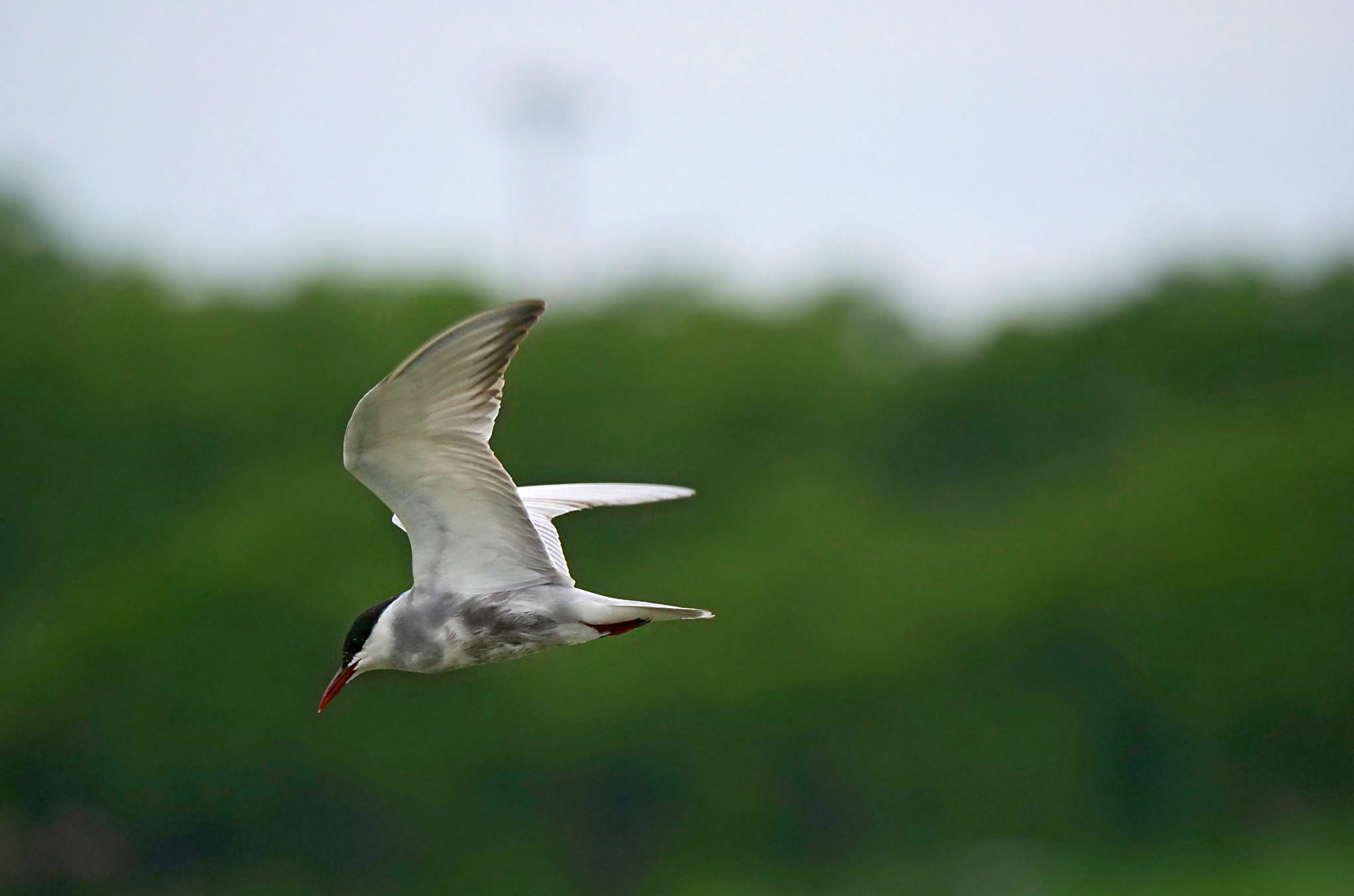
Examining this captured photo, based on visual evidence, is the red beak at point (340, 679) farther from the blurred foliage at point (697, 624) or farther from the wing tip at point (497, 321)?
the blurred foliage at point (697, 624)

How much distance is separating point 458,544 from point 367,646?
50 cm

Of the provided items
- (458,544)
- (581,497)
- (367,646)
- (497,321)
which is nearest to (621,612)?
(458,544)

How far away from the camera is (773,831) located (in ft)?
118

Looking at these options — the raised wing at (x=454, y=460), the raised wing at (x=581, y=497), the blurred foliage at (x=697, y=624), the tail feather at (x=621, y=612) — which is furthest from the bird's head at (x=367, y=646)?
the blurred foliage at (x=697, y=624)

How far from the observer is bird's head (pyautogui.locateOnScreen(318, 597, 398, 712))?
24.6 feet

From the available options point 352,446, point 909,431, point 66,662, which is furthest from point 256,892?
point 352,446

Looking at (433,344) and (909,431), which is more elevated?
(433,344)

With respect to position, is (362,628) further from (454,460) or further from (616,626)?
(616,626)

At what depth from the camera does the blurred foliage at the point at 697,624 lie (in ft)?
118

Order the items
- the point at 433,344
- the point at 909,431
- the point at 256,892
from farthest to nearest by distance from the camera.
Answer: the point at 909,431, the point at 256,892, the point at 433,344

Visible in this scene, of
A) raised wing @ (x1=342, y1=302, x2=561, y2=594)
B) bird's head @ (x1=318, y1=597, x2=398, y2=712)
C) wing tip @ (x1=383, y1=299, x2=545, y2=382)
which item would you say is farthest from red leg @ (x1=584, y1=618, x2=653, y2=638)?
wing tip @ (x1=383, y1=299, x2=545, y2=382)

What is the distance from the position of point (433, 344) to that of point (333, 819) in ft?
98.0

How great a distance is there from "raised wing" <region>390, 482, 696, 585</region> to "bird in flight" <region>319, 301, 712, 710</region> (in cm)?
85

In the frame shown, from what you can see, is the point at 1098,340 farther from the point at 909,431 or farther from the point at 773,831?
the point at 773,831
